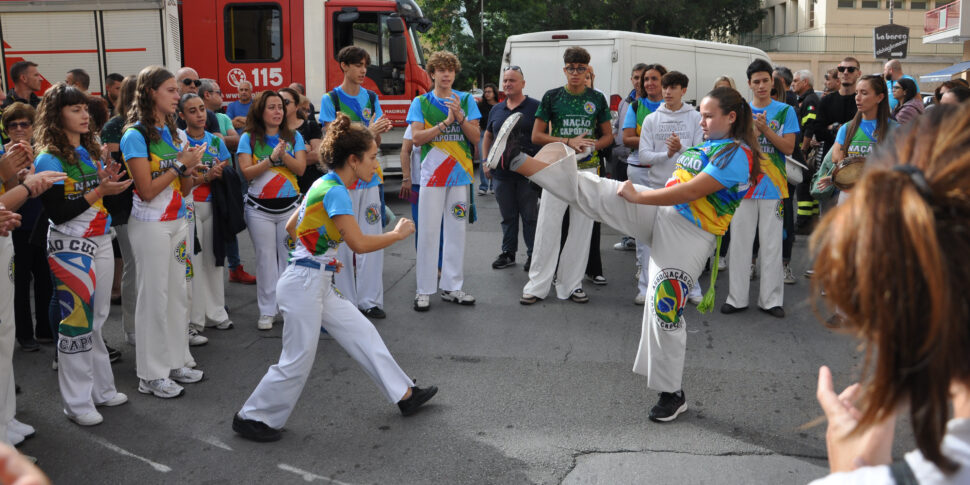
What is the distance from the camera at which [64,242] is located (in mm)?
4418

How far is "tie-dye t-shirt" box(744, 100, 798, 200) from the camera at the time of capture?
6.64 m

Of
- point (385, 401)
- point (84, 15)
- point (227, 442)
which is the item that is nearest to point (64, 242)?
point (227, 442)

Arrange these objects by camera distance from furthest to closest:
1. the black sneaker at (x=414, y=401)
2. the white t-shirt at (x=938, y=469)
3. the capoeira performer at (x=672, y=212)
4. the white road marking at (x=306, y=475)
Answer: the black sneaker at (x=414, y=401) < the capoeira performer at (x=672, y=212) < the white road marking at (x=306, y=475) < the white t-shirt at (x=938, y=469)

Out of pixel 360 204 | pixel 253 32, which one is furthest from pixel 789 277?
pixel 253 32

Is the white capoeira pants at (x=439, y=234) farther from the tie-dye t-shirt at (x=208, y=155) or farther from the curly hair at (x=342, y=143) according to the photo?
the curly hair at (x=342, y=143)

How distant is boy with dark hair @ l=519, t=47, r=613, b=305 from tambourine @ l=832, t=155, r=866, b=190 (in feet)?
6.53

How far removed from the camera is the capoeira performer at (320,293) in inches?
165

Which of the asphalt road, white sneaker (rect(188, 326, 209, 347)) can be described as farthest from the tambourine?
white sneaker (rect(188, 326, 209, 347))

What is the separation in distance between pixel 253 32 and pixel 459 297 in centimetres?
745

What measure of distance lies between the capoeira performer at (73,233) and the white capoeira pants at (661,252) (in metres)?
2.48

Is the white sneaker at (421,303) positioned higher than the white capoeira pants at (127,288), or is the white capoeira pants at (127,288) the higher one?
the white capoeira pants at (127,288)

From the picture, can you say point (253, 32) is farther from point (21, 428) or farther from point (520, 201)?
point (21, 428)

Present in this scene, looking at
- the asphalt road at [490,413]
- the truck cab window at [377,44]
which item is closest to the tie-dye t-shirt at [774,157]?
the asphalt road at [490,413]

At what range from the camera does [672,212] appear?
4453 mm
